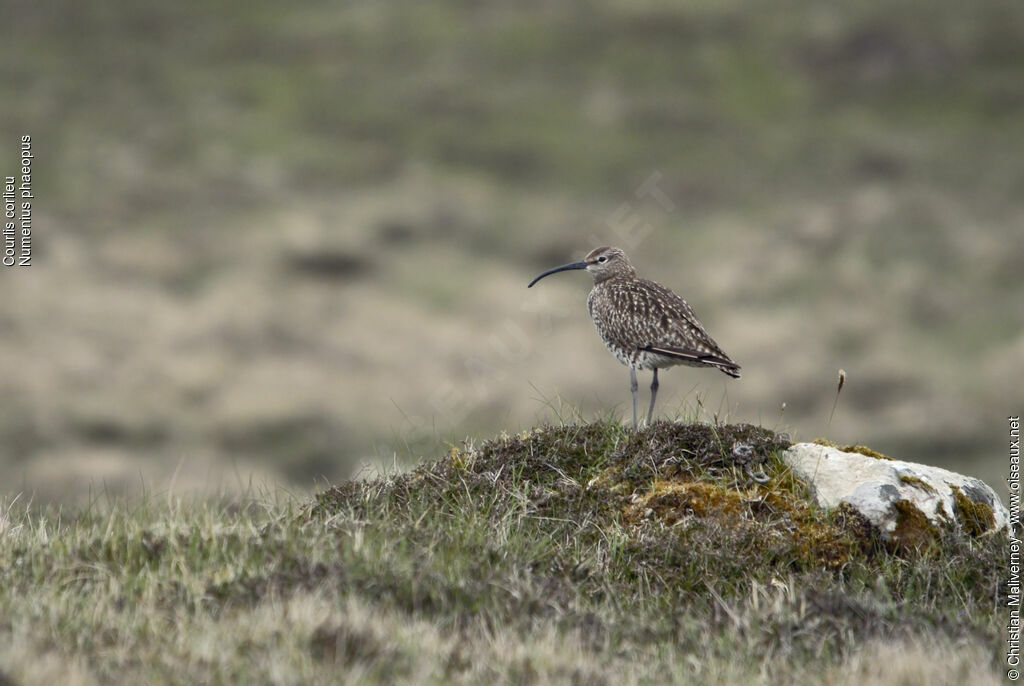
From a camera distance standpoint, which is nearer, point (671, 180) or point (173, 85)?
point (671, 180)

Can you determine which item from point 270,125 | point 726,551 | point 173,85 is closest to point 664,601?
point 726,551

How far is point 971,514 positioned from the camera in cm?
898

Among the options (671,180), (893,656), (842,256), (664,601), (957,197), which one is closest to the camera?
(893,656)

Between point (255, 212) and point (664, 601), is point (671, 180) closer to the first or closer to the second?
point (255, 212)

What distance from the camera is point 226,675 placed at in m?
6.02

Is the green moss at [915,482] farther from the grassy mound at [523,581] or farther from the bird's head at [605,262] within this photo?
the bird's head at [605,262]

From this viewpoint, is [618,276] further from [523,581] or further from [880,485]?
[523,581]

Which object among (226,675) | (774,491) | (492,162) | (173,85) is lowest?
(226,675)

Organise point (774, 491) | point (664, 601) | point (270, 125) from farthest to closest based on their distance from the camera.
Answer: point (270, 125) → point (774, 491) → point (664, 601)

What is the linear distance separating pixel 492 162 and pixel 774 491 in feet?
152

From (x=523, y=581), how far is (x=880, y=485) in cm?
271

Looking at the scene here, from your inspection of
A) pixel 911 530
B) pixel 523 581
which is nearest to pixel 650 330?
pixel 911 530

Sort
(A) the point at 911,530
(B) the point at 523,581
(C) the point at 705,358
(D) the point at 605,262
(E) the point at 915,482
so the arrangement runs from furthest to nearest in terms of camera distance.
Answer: (D) the point at 605,262, (C) the point at 705,358, (E) the point at 915,482, (A) the point at 911,530, (B) the point at 523,581

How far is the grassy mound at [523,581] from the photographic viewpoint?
252 inches
